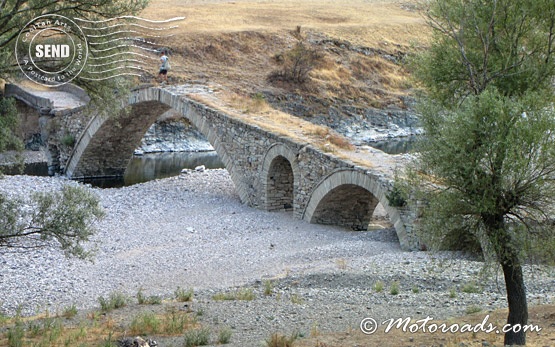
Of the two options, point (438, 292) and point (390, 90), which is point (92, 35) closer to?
point (438, 292)

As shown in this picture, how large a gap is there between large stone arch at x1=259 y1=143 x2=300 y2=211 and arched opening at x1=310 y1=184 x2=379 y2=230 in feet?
5.77

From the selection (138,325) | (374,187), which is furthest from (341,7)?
(138,325)

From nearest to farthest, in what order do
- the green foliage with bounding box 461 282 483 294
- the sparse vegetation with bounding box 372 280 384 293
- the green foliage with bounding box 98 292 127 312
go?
the green foliage with bounding box 98 292 127 312
the green foliage with bounding box 461 282 483 294
the sparse vegetation with bounding box 372 280 384 293

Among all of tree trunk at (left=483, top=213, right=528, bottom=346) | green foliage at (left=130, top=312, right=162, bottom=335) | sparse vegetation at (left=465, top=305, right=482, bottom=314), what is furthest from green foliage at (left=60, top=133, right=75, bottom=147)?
tree trunk at (left=483, top=213, right=528, bottom=346)

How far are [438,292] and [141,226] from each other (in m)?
11.5

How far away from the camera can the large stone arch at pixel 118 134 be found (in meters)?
28.5

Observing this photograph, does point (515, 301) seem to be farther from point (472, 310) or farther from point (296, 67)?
point (296, 67)

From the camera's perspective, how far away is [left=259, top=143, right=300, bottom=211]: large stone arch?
78.2 feet

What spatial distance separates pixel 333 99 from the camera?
146 ft

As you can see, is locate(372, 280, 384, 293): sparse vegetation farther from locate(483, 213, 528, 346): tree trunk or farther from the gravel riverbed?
locate(483, 213, 528, 346): tree trunk

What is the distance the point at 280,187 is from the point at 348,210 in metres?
3.16

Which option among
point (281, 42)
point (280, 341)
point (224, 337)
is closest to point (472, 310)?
point (280, 341)

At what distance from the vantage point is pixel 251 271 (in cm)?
1762

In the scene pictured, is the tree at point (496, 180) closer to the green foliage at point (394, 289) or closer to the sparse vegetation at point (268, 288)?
the green foliage at point (394, 289)
